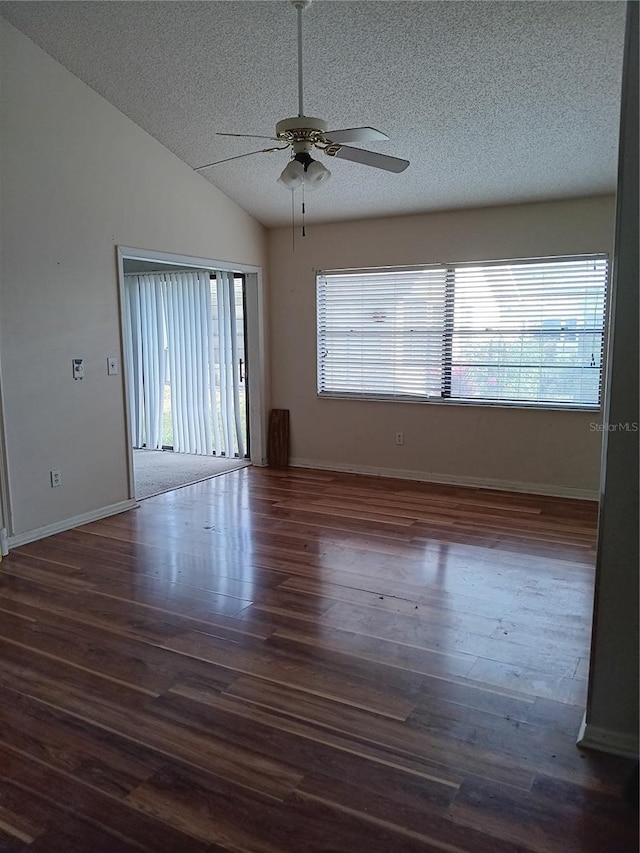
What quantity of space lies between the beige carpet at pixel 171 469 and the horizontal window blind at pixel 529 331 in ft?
8.45

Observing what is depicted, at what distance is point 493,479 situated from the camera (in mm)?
5711

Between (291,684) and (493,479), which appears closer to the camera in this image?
(291,684)

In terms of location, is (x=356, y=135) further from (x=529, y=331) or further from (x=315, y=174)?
(x=529, y=331)

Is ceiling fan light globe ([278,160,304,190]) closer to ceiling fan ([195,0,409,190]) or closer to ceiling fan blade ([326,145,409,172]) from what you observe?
ceiling fan ([195,0,409,190])

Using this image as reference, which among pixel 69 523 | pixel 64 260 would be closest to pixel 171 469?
pixel 69 523

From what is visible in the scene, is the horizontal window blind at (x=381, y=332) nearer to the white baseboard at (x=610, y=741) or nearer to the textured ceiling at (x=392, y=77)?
the textured ceiling at (x=392, y=77)

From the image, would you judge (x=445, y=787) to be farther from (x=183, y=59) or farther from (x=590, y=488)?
(x=183, y=59)

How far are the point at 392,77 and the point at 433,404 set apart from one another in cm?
292

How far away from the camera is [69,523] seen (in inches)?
180

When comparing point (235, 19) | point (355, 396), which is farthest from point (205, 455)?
point (235, 19)

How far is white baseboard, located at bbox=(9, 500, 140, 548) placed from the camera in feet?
13.8

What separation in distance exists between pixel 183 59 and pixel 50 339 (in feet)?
6.71

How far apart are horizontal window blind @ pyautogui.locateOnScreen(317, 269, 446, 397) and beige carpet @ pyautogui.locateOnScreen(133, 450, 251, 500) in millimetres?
1395

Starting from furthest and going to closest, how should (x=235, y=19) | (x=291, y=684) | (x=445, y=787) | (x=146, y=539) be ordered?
(x=146, y=539), (x=235, y=19), (x=291, y=684), (x=445, y=787)
